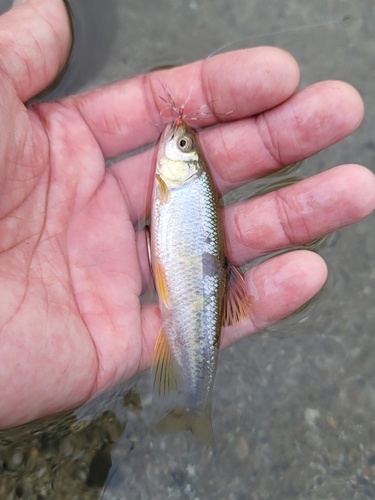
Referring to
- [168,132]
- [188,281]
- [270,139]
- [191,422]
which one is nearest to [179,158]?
[168,132]

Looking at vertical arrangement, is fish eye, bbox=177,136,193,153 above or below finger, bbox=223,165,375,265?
above

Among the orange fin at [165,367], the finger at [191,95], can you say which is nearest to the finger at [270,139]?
the finger at [191,95]

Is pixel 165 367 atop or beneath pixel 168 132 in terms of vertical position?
beneath

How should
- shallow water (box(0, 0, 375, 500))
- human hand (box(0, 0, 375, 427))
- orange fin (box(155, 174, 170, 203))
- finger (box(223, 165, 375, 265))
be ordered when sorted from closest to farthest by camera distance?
1. human hand (box(0, 0, 375, 427))
2. finger (box(223, 165, 375, 265))
3. orange fin (box(155, 174, 170, 203))
4. shallow water (box(0, 0, 375, 500))

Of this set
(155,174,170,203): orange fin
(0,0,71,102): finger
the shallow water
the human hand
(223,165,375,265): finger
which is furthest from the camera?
the shallow water

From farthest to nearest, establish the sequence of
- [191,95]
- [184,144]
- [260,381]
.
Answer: [260,381] < [191,95] < [184,144]

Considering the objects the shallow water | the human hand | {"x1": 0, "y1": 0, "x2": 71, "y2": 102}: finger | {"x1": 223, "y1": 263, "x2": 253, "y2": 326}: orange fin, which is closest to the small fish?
{"x1": 223, "y1": 263, "x2": 253, "y2": 326}: orange fin

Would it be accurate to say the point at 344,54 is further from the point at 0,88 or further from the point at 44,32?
the point at 0,88

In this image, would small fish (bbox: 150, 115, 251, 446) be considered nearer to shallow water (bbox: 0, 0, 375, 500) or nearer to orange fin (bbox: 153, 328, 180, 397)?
orange fin (bbox: 153, 328, 180, 397)

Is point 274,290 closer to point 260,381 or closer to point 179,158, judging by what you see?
point 260,381
